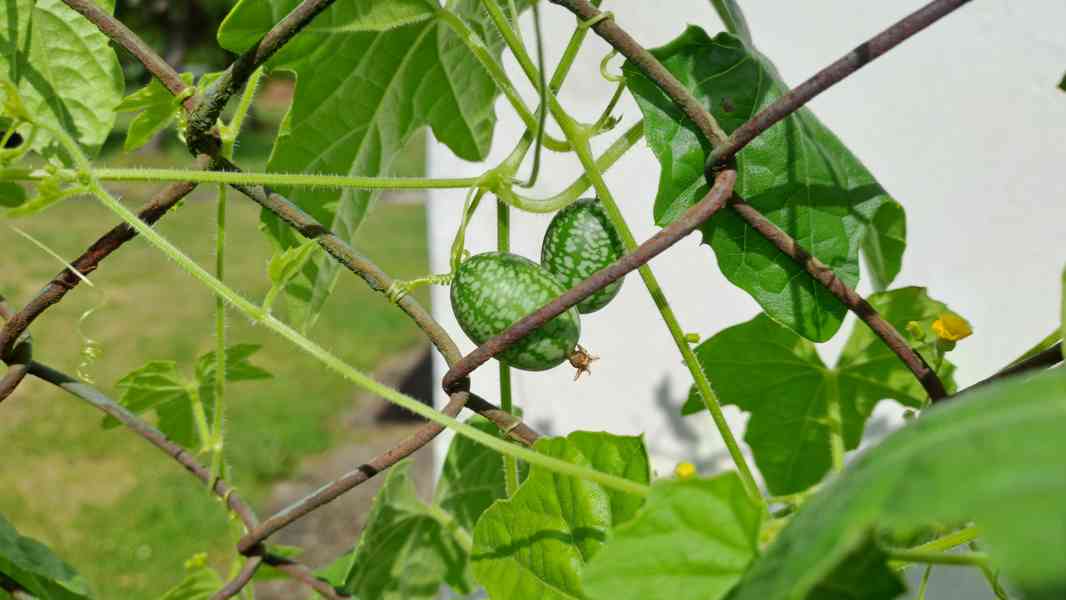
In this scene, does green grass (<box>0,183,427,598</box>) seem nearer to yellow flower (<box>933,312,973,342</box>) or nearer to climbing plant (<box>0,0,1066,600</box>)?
climbing plant (<box>0,0,1066,600</box>)

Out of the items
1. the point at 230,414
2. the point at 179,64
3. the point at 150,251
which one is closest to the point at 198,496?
the point at 230,414

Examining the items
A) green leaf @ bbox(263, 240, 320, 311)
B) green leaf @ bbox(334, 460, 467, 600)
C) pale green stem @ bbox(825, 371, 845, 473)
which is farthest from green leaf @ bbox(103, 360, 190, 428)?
pale green stem @ bbox(825, 371, 845, 473)

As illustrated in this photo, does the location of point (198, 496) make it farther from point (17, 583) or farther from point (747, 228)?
point (747, 228)

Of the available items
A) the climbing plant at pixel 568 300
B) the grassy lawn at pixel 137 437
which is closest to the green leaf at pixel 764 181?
the climbing plant at pixel 568 300

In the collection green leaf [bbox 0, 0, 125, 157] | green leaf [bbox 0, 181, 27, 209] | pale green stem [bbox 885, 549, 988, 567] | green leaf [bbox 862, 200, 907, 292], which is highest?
green leaf [bbox 0, 0, 125, 157]

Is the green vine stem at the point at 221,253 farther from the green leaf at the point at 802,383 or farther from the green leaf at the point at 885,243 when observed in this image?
the green leaf at the point at 885,243

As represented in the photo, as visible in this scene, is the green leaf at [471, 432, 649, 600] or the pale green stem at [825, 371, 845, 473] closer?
the green leaf at [471, 432, 649, 600]

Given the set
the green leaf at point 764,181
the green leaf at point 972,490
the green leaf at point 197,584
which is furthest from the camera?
the green leaf at point 197,584
